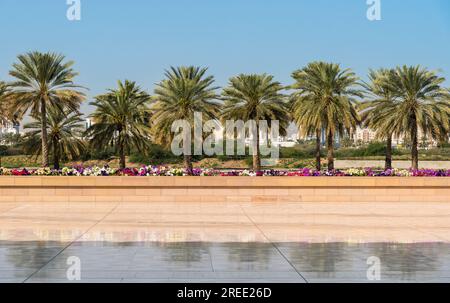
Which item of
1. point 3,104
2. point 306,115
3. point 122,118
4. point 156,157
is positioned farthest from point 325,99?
point 156,157

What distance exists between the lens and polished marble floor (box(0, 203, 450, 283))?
10.1 metres

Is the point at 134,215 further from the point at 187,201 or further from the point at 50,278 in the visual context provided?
the point at 50,278

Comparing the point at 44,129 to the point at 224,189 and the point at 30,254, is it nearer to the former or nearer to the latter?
the point at 224,189

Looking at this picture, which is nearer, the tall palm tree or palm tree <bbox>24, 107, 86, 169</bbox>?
the tall palm tree

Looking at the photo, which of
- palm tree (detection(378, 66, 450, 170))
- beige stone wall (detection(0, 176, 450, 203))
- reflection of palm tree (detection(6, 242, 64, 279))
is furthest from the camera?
palm tree (detection(378, 66, 450, 170))

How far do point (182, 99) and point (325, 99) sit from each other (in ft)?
27.7

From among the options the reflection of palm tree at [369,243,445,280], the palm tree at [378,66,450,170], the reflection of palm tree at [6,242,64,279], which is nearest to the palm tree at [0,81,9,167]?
the palm tree at [378,66,450,170]

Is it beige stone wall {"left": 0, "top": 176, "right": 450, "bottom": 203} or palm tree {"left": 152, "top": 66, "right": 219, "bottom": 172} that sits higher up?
palm tree {"left": 152, "top": 66, "right": 219, "bottom": 172}

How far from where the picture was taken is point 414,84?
40.5 metres

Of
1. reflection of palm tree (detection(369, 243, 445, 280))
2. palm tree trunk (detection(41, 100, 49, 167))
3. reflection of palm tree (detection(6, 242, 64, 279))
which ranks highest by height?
palm tree trunk (detection(41, 100, 49, 167))

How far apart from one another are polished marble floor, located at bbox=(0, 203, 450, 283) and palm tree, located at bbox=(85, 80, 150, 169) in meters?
23.0

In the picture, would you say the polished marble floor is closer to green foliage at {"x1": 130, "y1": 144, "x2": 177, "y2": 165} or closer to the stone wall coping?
the stone wall coping

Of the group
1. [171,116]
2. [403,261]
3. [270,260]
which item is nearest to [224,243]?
[270,260]
